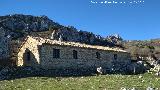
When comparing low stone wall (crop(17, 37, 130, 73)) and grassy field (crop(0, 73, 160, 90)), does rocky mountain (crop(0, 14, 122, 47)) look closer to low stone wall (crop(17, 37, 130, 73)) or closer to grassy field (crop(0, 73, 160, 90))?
low stone wall (crop(17, 37, 130, 73))

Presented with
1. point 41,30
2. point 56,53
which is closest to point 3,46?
point 56,53

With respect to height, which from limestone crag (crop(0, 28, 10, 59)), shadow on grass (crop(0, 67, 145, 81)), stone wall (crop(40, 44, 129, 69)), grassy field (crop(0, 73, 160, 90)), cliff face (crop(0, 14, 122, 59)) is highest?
cliff face (crop(0, 14, 122, 59))

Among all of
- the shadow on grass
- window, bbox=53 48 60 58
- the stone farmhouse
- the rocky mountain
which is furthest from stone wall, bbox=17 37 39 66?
the rocky mountain

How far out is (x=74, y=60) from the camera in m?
58.5

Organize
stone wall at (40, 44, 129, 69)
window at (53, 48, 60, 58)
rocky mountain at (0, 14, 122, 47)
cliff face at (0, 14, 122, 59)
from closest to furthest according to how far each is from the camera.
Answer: stone wall at (40, 44, 129, 69) → window at (53, 48, 60, 58) → cliff face at (0, 14, 122, 59) → rocky mountain at (0, 14, 122, 47)

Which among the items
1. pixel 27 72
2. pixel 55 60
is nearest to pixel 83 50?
pixel 55 60

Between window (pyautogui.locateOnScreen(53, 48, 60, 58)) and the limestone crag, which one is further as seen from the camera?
the limestone crag

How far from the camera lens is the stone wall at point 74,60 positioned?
54.2m

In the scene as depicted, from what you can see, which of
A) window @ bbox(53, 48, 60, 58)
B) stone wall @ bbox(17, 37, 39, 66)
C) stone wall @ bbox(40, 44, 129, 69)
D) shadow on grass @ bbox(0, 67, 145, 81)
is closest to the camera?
shadow on grass @ bbox(0, 67, 145, 81)

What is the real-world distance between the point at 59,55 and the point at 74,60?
11.1 ft

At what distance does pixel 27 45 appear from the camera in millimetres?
57094

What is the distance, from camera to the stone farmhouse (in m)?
53.9

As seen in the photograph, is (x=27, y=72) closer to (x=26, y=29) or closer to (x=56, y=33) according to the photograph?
(x=56, y=33)

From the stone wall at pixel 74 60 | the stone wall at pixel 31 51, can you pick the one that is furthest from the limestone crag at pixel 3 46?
the stone wall at pixel 74 60
